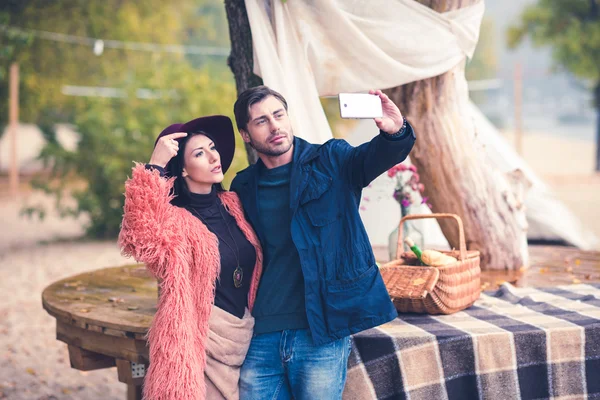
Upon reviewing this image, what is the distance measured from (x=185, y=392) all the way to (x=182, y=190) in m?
0.68

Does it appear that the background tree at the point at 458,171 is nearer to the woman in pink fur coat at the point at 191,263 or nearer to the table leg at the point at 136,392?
the woman in pink fur coat at the point at 191,263

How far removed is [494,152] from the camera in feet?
20.8

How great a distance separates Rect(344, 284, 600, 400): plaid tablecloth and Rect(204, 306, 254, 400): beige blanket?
39 centimetres

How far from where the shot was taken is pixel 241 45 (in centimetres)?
356

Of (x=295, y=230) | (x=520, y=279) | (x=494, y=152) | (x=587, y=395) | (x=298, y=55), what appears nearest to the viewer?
(x=295, y=230)

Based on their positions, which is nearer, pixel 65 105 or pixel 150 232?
pixel 150 232

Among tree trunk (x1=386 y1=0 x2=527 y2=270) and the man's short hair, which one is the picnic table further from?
tree trunk (x1=386 y1=0 x2=527 y2=270)

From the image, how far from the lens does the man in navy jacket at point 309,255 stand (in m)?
2.31

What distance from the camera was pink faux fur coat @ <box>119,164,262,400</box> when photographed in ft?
7.48

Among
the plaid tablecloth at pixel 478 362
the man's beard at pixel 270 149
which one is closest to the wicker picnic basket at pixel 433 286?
the plaid tablecloth at pixel 478 362

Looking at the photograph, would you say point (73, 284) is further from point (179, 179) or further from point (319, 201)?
point (319, 201)

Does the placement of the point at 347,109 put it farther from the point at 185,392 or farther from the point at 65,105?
the point at 65,105

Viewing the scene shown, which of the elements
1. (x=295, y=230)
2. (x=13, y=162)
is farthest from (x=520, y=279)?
(x=13, y=162)

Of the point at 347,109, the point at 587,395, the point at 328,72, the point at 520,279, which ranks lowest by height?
the point at 587,395
